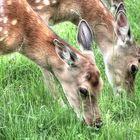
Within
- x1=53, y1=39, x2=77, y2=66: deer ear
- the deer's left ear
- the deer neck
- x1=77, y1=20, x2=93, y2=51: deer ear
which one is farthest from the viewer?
the deer's left ear

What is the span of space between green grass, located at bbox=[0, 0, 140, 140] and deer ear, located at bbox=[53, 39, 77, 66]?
0.47 metres

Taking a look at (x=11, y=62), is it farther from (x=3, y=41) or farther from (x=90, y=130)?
(x=90, y=130)

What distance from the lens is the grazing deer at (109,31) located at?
749 cm

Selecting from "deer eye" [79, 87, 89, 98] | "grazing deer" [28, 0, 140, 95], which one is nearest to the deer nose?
"grazing deer" [28, 0, 140, 95]

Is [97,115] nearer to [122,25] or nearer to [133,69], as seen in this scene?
[133,69]

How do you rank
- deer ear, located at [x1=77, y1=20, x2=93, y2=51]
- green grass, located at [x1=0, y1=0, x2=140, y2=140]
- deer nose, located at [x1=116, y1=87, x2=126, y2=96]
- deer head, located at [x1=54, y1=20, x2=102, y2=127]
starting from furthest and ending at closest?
deer nose, located at [x1=116, y1=87, x2=126, y2=96] < deer ear, located at [x1=77, y1=20, x2=93, y2=51] < deer head, located at [x1=54, y1=20, x2=102, y2=127] < green grass, located at [x1=0, y1=0, x2=140, y2=140]

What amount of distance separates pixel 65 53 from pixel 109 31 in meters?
1.88

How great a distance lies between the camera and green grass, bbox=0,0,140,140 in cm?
566

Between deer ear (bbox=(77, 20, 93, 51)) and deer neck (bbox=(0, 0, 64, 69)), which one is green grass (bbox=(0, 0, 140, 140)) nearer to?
deer neck (bbox=(0, 0, 64, 69))

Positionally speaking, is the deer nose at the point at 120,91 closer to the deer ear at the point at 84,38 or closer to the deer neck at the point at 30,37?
the deer ear at the point at 84,38

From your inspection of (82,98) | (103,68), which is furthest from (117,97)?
(103,68)

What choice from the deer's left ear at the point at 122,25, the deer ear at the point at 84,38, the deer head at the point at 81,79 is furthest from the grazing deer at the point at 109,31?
the deer head at the point at 81,79

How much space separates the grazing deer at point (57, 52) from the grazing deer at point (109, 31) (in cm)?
86

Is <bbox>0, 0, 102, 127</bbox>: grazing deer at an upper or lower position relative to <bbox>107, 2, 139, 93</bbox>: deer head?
upper
